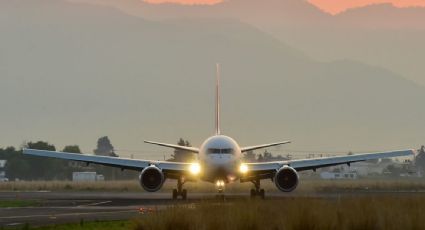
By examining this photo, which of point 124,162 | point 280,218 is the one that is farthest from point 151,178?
point 280,218

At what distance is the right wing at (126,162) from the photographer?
5300cm

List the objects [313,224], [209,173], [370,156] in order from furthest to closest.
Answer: [370,156]
[209,173]
[313,224]

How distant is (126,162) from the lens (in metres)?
54.3

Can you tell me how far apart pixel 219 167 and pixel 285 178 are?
390 centimetres

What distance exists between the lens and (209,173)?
52062 mm

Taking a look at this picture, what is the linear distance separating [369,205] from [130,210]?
492 inches

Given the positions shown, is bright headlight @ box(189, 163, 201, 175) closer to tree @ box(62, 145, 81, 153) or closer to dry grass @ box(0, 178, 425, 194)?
dry grass @ box(0, 178, 425, 194)

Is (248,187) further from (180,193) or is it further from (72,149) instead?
(72,149)

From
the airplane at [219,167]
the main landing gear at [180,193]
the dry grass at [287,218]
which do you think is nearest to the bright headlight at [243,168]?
the airplane at [219,167]

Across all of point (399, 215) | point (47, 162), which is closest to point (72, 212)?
Result: point (399, 215)

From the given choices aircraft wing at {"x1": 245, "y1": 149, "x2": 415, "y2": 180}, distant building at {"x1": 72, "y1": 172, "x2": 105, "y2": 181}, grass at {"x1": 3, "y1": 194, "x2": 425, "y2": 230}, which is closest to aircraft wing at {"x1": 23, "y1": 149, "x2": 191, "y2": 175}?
aircraft wing at {"x1": 245, "y1": 149, "x2": 415, "y2": 180}

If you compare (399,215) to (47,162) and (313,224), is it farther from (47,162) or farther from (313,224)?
(47,162)

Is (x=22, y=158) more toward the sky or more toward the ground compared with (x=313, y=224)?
more toward the sky

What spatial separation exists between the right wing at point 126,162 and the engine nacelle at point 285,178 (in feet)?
17.4
